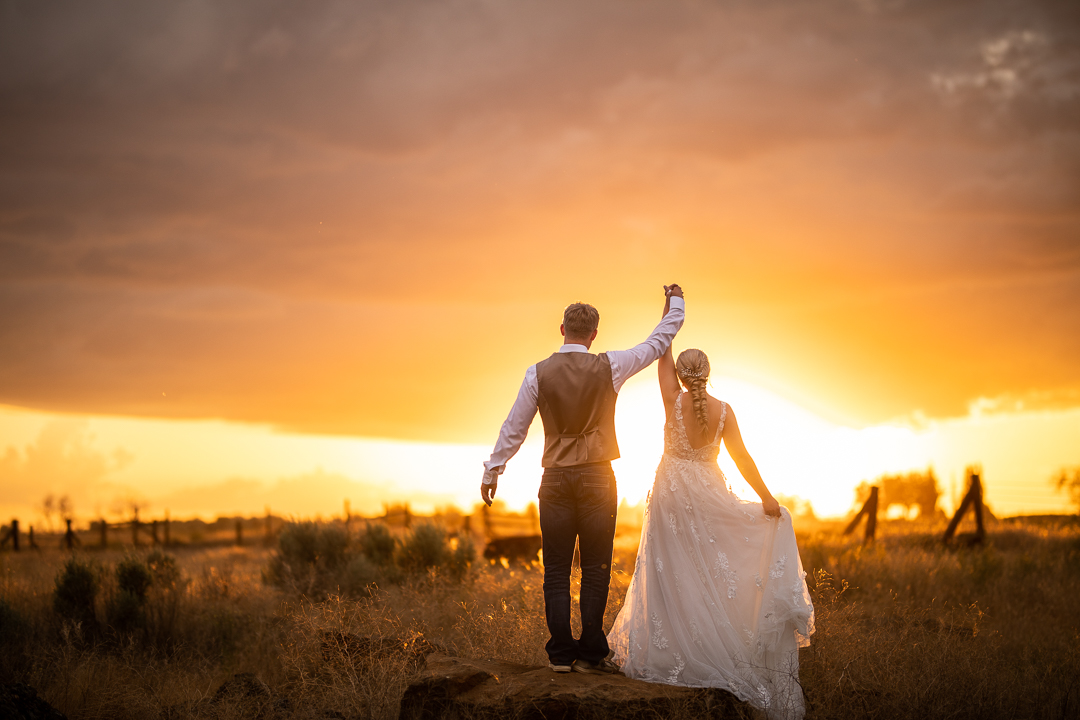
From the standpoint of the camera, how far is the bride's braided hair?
5926 millimetres

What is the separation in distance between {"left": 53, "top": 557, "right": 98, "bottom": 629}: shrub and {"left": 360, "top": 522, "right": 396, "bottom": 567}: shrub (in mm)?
4504

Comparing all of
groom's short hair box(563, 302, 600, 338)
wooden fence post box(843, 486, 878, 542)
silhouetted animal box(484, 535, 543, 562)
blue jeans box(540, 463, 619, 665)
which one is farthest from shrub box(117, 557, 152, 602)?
wooden fence post box(843, 486, 878, 542)

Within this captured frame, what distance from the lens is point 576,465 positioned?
5625 mm

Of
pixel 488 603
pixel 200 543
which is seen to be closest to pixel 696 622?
pixel 488 603

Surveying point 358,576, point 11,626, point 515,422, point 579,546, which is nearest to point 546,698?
point 579,546

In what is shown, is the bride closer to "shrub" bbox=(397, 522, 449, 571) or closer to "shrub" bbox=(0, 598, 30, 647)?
"shrub" bbox=(397, 522, 449, 571)

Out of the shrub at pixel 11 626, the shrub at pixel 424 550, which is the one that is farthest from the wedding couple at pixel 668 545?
the shrub at pixel 11 626

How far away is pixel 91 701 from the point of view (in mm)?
7066

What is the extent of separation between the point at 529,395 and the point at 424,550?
8.79 meters

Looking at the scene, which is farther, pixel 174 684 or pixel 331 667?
pixel 174 684

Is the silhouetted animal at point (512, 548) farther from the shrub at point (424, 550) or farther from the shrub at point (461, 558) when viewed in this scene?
the shrub at point (424, 550)

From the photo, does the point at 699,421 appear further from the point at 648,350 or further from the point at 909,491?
the point at 909,491

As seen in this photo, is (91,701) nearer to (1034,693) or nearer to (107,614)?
(107,614)

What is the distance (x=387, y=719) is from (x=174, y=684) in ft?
10.7
